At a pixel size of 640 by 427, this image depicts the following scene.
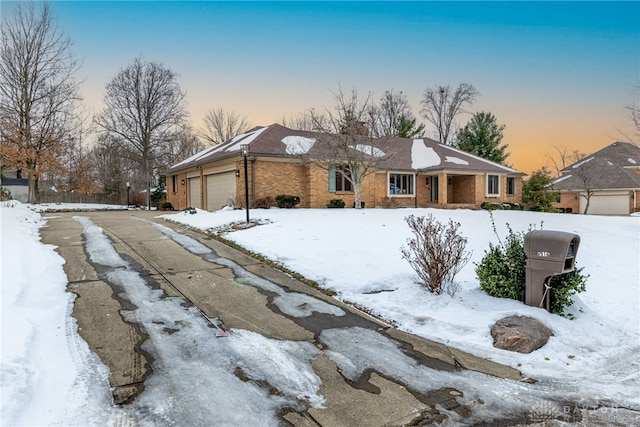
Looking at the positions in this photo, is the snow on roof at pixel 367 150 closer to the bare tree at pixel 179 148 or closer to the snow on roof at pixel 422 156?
the snow on roof at pixel 422 156

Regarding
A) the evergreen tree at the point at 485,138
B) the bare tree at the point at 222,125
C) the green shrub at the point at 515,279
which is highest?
the bare tree at the point at 222,125

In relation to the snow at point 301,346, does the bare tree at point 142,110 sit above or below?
above

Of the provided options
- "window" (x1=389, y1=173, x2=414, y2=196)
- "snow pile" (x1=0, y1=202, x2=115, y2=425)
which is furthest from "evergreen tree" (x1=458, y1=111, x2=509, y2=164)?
"snow pile" (x1=0, y1=202, x2=115, y2=425)

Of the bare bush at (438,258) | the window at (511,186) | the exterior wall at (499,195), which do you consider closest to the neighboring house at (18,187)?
the exterior wall at (499,195)

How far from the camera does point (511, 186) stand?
26734mm

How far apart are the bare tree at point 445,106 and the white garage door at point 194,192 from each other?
3000 cm

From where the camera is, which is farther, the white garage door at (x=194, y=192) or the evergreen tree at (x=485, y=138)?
the evergreen tree at (x=485, y=138)

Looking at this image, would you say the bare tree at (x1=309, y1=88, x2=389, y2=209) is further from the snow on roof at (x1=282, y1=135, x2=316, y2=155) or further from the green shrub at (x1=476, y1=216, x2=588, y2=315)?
the green shrub at (x1=476, y1=216, x2=588, y2=315)

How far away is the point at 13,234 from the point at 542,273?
1164 cm

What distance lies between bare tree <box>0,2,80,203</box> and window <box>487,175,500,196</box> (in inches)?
1195

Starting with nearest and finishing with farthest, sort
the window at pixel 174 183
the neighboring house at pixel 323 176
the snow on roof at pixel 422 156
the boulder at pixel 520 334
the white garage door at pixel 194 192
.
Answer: the boulder at pixel 520 334
the neighboring house at pixel 323 176
the white garage door at pixel 194 192
the snow on roof at pixel 422 156
the window at pixel 174 183

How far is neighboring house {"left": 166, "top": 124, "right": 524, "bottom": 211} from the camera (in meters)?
18.4

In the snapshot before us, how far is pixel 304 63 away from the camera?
19922mm

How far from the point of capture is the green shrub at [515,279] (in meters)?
5.36
